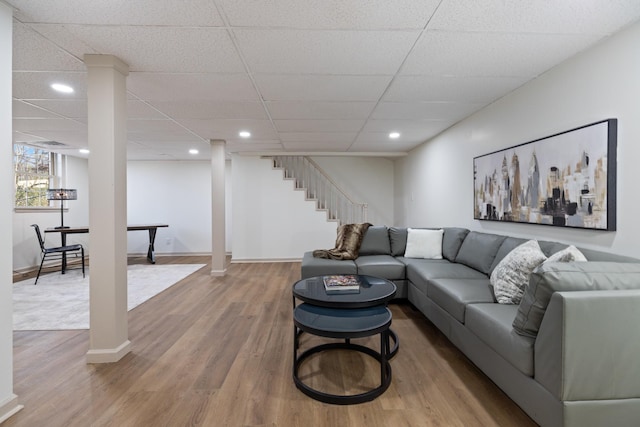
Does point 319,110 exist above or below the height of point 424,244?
above

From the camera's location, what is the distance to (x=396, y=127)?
418 cm

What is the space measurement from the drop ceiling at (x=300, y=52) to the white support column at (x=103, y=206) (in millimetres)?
219

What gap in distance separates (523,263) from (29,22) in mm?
3683

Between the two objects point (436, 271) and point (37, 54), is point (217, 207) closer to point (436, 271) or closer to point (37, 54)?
point (37, 54)

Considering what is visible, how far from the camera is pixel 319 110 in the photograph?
339cm

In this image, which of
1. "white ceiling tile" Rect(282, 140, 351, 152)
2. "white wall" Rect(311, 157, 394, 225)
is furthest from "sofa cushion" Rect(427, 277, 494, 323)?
"white wall" Rect(311, 157, 394, 225)

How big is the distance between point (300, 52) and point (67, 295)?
4.38 meters

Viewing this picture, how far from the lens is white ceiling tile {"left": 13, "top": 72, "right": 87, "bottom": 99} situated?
2.49 meters

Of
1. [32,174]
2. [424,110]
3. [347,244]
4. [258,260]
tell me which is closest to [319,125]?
[424,110]

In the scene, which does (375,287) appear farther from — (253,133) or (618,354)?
(253,133)

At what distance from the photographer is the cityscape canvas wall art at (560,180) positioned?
1.97 metres

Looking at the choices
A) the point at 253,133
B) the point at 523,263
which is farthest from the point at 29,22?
the point at 523,263

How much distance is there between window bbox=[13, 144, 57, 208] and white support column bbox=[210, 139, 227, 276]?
3.69 meters

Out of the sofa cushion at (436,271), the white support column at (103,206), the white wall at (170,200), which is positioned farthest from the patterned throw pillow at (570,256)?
the white wall at (170,200)
